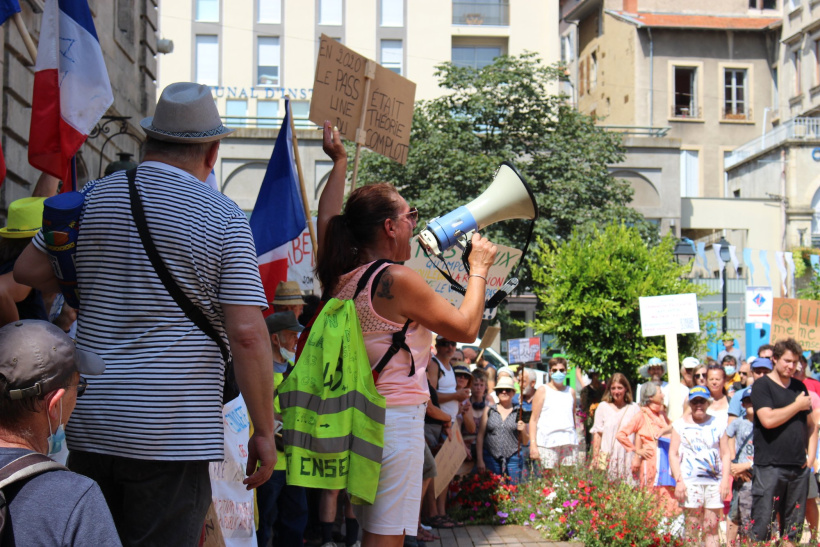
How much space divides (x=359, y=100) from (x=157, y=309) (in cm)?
443

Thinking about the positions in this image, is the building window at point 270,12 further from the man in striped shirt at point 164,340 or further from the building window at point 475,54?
the man in striped shirt at point 164,340

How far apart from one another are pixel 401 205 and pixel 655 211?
1321 inches

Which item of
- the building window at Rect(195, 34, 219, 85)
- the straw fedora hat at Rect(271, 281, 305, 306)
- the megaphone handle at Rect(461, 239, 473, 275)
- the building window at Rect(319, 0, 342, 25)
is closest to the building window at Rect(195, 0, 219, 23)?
the building window at Rect(195, 34, 219, 85)

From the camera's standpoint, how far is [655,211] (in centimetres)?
3609

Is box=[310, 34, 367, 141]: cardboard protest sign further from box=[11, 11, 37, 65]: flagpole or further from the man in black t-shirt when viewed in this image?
the man in black t-shirt

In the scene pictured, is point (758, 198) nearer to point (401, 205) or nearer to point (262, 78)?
point (262, 78)

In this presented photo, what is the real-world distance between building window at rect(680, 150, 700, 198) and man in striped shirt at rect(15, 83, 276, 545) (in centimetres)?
4202

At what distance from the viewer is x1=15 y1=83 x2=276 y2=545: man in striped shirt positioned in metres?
2.84

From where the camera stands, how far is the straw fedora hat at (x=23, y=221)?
3.90m

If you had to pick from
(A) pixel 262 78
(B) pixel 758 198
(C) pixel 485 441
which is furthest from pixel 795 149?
(C) pixel 485 441

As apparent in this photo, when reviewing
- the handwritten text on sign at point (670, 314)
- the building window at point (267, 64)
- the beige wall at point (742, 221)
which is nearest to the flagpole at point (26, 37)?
the handwritten text on sign at point (670, 314)

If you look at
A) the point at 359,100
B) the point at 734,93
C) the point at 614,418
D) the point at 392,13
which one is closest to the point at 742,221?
the point at 734,93

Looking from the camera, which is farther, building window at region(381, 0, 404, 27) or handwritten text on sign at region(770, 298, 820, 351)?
building window at region(381, 0, 404, 27)

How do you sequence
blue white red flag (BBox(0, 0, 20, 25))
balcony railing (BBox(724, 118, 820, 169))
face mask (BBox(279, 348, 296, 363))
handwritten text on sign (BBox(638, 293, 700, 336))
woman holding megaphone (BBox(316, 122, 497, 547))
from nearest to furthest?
woman holding megaphone (BBox(316, 122, 497, 547)) < blue white red flag (BBox(0, 0, 20, 25)) < face mask (BBox(279, 348, 296, 363)) < handwritten text on sign (BBox(638, 293, 700, 336)) < balcony railing (BBox(724, 118, 820, 169))
